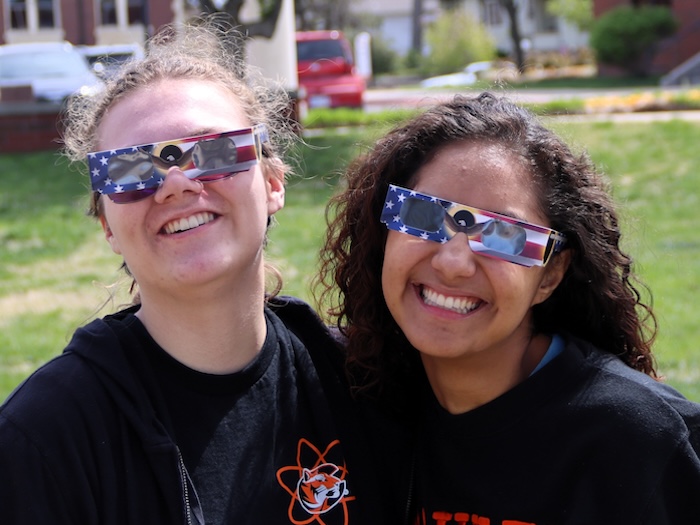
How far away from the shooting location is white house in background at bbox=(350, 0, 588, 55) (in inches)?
1949

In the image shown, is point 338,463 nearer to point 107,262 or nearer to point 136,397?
point 136,397

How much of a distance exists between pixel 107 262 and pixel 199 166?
6.40 m

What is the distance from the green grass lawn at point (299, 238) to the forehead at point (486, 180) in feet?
1.26

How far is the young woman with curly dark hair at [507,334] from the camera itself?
7.24 feet

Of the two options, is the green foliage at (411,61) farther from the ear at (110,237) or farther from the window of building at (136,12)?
the ear at (110,237)

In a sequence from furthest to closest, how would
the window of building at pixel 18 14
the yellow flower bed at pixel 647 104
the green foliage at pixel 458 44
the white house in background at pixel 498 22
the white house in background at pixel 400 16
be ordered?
1. the white house in background at pixel 400 16
2. the white house in background at pixel 498 22
3. the green foliage at pixel 458 44
4. the window of building at pixel 18 14
5. the yellow flower bed at pixel 647 104

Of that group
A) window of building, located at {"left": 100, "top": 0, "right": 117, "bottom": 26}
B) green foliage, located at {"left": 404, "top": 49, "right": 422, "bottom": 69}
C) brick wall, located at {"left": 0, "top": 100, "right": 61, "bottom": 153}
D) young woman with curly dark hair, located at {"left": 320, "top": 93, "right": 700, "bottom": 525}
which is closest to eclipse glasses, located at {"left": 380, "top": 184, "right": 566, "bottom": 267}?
young woman with curly dark hair, located at {"left": 320, "top": 93, "right": 700, "bottom": 525}

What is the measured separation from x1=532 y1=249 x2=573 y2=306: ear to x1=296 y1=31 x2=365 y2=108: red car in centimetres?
1268

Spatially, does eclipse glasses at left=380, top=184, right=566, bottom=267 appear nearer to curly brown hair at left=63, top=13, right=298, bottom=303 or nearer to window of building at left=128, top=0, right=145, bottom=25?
curly brown hair at left=63, top=13, right=298, bottom=303

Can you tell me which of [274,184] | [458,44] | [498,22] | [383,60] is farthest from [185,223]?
[498,22]

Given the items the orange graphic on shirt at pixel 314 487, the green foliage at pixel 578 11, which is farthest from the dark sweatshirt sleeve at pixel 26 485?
the green foliage at pixel 578 11

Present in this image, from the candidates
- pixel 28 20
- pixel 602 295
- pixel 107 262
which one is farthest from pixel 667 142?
pixel 28 20

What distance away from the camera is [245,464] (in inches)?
88.0

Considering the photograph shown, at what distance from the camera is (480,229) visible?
92.1 inches
